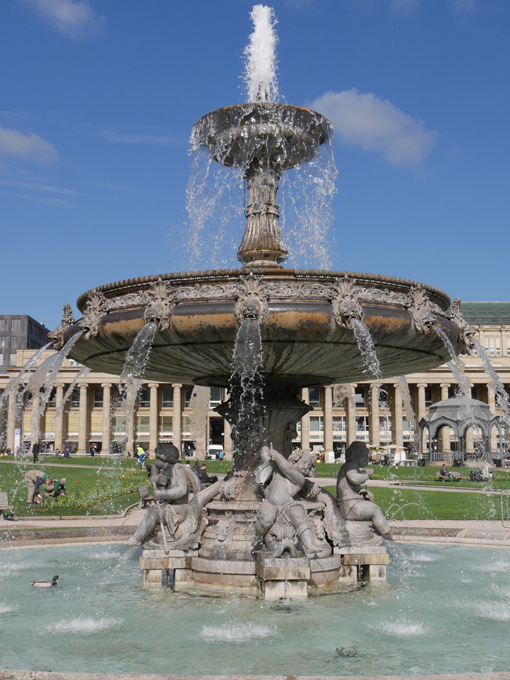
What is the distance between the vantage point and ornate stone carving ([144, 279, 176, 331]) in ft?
22.3

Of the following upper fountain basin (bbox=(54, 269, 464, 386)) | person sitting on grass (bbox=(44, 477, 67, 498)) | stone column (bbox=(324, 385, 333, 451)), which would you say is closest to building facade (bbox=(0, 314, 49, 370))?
stone column (bbox=(324, 385, 333, 451))

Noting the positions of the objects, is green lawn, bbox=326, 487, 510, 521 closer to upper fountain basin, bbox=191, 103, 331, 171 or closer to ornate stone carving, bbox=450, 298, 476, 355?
ornate stone carving, bbox=450, 298, 476, 355

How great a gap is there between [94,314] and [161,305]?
1025mm

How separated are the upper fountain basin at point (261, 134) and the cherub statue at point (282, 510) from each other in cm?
381

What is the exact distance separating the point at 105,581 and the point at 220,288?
3644 mm

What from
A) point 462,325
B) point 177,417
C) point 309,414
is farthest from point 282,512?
point 309,414

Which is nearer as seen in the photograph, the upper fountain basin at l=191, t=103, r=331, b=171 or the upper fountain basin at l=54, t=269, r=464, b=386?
the upper fountain basin at l=54, t=269, r=464, b=386

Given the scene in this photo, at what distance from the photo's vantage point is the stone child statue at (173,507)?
7.85m

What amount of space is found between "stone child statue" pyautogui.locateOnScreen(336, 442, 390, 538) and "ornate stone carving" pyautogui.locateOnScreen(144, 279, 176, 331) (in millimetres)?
2757

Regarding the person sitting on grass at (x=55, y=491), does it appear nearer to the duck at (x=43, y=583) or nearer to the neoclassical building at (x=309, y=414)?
the duck at (x=43, y=583)

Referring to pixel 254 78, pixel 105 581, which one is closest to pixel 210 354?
pixel 105 581

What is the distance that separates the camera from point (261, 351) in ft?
22.6

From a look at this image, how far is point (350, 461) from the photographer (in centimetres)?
834

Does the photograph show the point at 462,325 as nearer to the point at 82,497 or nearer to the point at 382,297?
the point at 382,297
